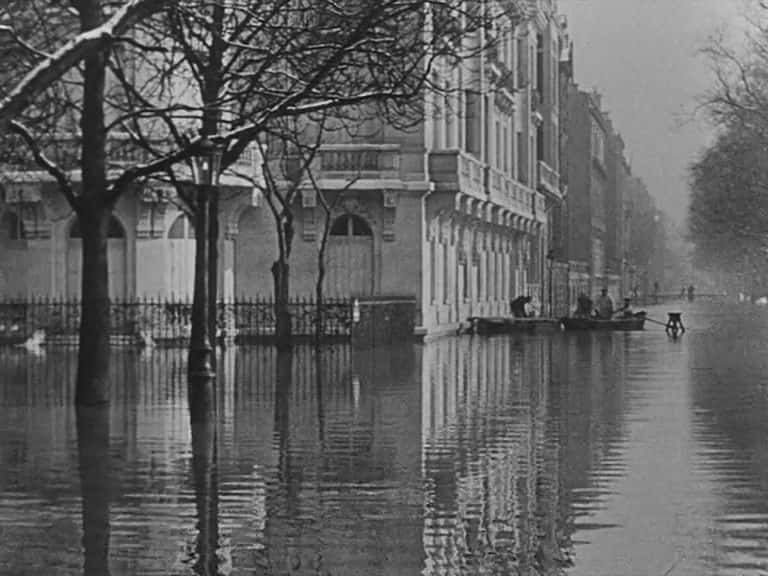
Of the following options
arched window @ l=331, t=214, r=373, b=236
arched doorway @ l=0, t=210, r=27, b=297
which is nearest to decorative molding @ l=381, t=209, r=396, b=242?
arched window @ l=331, t=214, r=373, b=236

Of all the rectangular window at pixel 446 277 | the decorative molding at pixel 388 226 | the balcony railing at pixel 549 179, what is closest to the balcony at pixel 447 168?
the decorative molding at pixel 388 226

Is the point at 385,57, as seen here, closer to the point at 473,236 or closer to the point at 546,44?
the point at 473,236

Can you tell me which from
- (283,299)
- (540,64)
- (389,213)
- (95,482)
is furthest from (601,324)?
(95,482)

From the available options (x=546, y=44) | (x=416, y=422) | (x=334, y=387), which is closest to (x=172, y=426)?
(x=416, y=422)

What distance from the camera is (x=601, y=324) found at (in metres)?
59.2

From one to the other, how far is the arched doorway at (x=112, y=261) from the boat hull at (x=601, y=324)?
21.2 meters

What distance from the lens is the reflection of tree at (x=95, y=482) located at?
10586 millimetres

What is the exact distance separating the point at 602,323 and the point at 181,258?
20.8m

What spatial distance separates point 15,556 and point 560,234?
83755 mm

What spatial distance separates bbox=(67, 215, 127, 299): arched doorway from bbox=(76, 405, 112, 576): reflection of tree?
22.3m

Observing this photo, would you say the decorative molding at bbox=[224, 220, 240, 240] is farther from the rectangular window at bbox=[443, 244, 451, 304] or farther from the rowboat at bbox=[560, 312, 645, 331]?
the rowboat at bbox=[560, 312, 645, 331]

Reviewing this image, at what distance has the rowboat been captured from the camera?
59.0m

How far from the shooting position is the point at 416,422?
20.6 m

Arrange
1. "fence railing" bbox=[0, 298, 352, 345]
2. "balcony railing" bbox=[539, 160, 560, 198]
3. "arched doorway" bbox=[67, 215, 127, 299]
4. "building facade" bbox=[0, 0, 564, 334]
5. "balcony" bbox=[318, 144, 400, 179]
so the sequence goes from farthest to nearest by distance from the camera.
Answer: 1. "balcony railing" bbox=[539, 160, 560, 198]
2. "balcony" bbox=[318, 144, 400, 179]
3. "arched doorway" bbox=[67, 215, 127, 299]
4. "building facade" bbox=[0, 0, 564, 334]
5. "fence railing" bbox=[0, 298, 352, 345]
